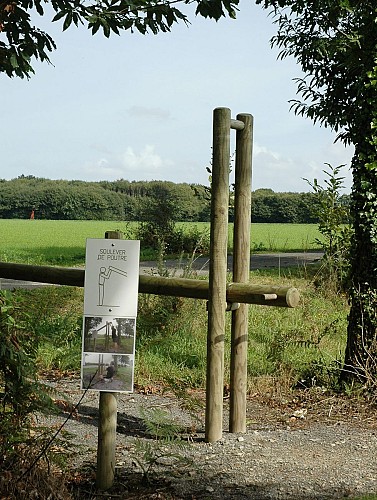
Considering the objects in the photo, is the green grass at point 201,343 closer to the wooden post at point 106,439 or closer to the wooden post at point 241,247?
the wooden post at point 241,247

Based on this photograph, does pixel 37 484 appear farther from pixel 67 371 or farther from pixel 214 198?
pixel 67 371

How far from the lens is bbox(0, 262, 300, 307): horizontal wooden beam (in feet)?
17.3

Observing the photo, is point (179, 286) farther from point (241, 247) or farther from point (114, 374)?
point (114, 374)

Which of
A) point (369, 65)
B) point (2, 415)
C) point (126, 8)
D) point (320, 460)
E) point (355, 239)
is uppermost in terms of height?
point (126, 8)

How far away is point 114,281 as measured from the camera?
4551 mm

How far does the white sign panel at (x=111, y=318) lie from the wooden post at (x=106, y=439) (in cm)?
10

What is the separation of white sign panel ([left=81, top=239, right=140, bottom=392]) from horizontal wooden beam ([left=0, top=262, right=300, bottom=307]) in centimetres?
105

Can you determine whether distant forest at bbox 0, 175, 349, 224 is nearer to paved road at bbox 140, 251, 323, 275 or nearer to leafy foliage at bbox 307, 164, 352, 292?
paved road at bbox 140, 251, 323, 275

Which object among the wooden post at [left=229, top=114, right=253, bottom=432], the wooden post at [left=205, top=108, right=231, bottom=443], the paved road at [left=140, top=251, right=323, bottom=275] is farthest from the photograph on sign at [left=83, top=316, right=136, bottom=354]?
the paved road at [left=140, top=251, right=323, bottom=275]

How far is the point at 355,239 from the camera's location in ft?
23.0

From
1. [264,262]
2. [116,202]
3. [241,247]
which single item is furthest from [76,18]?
[116,202]

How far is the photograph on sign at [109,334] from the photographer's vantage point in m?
4.55

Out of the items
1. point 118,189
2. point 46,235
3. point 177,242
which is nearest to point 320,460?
point 177,242

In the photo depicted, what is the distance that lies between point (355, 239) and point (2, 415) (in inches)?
154
